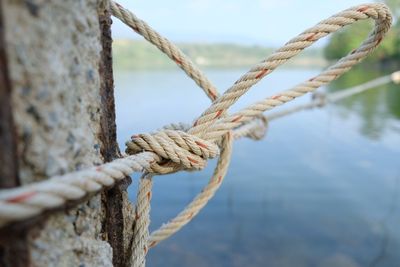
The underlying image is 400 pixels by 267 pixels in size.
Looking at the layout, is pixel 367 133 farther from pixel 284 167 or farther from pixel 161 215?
pixel 161 215

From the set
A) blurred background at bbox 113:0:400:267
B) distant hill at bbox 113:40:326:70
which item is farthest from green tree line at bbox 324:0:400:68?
blurred background at bbox 113:0:400:267

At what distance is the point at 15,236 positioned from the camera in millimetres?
394

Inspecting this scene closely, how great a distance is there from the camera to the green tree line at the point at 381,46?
32.8 m

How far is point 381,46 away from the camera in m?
31.7

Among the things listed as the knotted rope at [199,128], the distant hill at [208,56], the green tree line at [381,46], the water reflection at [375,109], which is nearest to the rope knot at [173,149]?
the knotted rope at [199,128]

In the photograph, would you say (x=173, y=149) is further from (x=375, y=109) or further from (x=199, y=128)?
(x=375, y=109)

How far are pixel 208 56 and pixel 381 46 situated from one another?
31.2 meters

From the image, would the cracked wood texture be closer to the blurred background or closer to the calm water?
the blurred background

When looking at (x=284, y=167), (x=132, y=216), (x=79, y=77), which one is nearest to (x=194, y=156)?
(x=132, y=216)

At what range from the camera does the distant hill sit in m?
48.7

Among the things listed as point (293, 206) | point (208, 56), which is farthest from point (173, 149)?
point (208, 56)

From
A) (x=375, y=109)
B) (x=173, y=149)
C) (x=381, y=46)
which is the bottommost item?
(x=173, y=149)

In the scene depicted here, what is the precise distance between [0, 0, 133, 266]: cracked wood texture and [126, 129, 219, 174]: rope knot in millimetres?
83

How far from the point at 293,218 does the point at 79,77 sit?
137 inches
